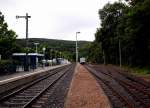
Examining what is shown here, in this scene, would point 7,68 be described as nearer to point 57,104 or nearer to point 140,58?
point 140,58

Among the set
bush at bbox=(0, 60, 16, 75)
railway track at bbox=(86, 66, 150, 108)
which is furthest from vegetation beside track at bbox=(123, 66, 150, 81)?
bush at bbox=(0, 60, 16, 75)

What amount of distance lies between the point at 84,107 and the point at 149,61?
45.2 metres

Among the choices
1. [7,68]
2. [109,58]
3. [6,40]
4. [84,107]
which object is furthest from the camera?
[109,58]

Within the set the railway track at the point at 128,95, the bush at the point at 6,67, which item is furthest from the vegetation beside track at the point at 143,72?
the bush at the point at 6,67

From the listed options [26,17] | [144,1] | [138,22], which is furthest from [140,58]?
[26,17]

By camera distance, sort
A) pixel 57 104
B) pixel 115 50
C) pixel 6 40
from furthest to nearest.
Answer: pixel 115 50 < pixel 6 40 < pixel 57 104

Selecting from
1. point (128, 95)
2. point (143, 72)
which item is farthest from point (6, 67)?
point (128, 95)

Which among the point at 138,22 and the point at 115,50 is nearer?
the point at 138,22

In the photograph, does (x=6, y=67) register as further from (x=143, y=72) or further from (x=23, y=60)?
(x=143, y=72)

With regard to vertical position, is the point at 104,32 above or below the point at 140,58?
above

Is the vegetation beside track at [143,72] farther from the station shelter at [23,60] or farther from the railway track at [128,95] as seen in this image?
the station shelter at [23,60]

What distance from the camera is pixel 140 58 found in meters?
64.2

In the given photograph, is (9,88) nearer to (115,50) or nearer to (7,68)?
(7,68)

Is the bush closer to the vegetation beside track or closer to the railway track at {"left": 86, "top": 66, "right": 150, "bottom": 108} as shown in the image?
the vegetation beside track
